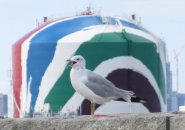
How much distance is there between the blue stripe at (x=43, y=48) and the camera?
42812 mm

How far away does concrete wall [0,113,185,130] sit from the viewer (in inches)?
273

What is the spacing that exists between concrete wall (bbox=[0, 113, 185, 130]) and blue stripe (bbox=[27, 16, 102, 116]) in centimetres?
3485

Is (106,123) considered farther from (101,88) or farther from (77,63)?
(101,88)

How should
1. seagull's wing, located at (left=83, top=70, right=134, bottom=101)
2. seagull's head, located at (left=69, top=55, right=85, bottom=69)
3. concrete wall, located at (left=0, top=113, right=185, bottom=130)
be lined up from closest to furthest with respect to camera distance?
concrete wall, located at (left=0, top=113, right=185, bottom=130) < seagull's head, located at (left=69, top=55, right=85, bottom=69) < seagull's wing, located at (left=83, top=70, right=134, bottom=101)

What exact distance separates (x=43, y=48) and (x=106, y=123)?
35.8 meters

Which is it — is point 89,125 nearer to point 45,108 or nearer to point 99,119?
point 99,119

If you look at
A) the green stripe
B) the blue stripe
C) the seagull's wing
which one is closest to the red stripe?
the blue stripe

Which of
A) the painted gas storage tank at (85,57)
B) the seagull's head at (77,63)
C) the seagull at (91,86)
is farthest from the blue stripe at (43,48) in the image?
the seagull's head at (77,63)

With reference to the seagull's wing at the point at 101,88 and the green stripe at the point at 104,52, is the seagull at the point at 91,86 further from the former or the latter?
the green stripe at the point at 104,52

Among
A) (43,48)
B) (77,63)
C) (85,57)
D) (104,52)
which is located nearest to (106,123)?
(77,63)

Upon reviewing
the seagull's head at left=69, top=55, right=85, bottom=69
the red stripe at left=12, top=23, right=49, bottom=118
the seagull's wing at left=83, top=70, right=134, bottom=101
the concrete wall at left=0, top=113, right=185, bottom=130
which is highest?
the red stripe at left=12, top=23, right=49, bottom=118

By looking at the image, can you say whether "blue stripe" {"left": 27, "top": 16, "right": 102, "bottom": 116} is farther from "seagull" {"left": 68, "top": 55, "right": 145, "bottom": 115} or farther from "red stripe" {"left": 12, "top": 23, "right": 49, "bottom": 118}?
"seagull" {"left": 68, "top": 55, "right": 145, "bottom": 115}

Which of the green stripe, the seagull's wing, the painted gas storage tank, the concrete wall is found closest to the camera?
the concrete wall

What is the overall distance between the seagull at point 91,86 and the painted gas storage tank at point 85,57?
31.7 metres
